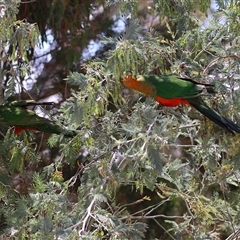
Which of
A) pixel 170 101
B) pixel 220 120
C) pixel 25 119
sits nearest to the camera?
pixel 220 120

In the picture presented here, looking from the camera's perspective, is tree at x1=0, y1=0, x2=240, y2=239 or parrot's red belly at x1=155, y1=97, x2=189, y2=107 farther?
parrot's red belly at x1=155, y1=97, x2=189, y2=107

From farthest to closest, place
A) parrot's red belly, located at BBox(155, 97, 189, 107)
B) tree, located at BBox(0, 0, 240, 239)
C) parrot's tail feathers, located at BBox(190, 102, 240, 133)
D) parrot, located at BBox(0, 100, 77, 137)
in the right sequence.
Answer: parrot, located at BBox(0, 100, 77, 137) → parrot's red belly, located at BBox(155, 97, 189, 107) → parrot's tail feathers, located at BBox(190, 102, 240, 133) → tree, located at BBox(0, 0, 240, 239)

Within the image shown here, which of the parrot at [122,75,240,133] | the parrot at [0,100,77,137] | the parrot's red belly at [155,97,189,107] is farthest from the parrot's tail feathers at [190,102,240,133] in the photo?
the parrot at [0,100,77,137]

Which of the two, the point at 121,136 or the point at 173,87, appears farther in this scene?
the point at 121,136

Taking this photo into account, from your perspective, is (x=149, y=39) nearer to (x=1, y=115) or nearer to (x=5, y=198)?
(x=1, y=115)

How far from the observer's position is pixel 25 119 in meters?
1.86

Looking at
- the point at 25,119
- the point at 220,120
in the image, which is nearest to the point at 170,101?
the point at 220,120

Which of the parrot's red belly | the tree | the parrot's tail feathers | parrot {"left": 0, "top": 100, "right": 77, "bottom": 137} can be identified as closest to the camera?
the tree

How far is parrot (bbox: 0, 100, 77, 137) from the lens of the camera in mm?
1857

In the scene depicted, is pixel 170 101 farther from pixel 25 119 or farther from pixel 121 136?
pixel 25 119

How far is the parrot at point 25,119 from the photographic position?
1857 millimetres

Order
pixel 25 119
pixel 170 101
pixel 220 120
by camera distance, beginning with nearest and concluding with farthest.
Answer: pixel 220 120 < pixel 170 101 < pixel 25 119

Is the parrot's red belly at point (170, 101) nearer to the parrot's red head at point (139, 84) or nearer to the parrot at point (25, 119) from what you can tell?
the parrot's red head at point (139, 84)

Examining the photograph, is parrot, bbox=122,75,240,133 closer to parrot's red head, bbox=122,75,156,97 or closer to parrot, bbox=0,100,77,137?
parrot's red head, bbox=122,75,156,97
